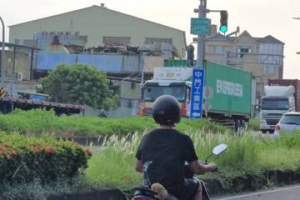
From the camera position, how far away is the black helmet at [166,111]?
5.77 m

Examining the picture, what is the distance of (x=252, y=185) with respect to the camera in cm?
1445

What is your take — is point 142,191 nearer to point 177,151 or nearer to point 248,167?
point 177,151

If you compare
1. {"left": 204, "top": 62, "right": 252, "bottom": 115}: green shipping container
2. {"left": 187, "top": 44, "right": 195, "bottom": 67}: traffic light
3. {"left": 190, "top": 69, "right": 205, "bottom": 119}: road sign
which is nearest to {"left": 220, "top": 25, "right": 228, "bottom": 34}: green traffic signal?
{"left": 187, "top": 44, "right": 195, "bottom": 67}: traffic light

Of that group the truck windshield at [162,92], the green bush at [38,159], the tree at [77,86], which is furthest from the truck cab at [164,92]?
the tree at [77,86]

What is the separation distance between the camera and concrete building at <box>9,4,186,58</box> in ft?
309

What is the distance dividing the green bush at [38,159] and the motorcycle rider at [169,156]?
3.50 metres

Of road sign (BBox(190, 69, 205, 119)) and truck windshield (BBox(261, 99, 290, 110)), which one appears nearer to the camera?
road sign (BBox(190, 69, 205, 119))

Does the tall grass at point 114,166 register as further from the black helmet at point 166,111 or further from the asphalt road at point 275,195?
the black helmet at point 166,111

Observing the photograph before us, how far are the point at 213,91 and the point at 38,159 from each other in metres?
27.8

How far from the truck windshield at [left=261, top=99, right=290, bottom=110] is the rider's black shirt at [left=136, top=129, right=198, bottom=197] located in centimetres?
4100

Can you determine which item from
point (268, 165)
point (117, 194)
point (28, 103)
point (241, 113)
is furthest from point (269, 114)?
point (117, 194)

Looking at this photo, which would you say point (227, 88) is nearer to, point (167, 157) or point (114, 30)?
point (167, 157)

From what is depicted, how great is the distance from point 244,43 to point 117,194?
105 metres

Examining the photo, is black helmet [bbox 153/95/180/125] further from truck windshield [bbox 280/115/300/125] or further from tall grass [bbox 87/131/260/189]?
truck windshield [bbox 280/115/300/125]
